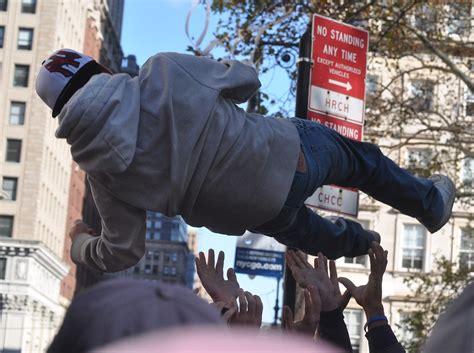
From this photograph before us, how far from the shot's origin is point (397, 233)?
169 feet

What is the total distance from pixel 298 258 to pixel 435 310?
20.7 metres

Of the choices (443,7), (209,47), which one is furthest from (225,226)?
(443,7)

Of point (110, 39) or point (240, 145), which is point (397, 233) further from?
point (110, 39)

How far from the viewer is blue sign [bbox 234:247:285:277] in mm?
15953

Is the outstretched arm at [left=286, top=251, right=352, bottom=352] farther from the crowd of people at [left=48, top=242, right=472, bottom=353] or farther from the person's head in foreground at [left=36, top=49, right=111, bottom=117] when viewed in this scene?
the crowd of people at [left=48, top=242, right=472, bottom=353]

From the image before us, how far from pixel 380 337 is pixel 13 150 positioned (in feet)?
244

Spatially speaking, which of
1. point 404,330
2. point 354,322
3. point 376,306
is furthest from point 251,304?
point 354,322

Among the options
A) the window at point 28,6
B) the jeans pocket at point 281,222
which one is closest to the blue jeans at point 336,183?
the jeans pocket at point 281,222

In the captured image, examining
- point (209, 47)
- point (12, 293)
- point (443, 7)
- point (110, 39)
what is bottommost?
point (12, 293)

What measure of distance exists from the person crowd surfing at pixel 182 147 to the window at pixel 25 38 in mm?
74044

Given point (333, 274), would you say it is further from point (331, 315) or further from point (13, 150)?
point (13, 150)

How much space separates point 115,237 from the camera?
164 inches

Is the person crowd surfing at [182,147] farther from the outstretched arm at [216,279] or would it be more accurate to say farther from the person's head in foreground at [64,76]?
the outstretched arm at [216,279]

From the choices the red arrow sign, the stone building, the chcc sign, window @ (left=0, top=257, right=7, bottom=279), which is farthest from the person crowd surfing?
Result: window @ (left=0, top=257, right=7, bottom=279)
